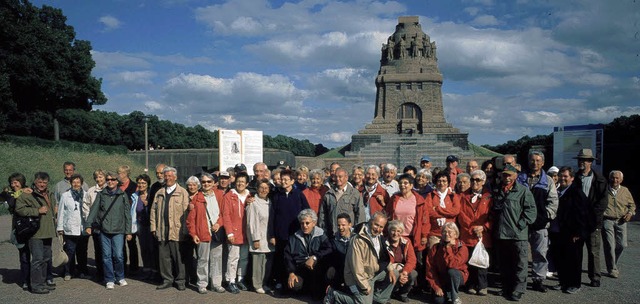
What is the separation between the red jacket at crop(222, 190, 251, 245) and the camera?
7.36 meters

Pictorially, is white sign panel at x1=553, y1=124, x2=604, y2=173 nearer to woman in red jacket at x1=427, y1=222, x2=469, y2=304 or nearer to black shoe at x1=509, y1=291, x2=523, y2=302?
black shoe at x1=509, y1=291, x2=523, y2=302

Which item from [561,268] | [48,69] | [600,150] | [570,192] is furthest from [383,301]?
[48,69]

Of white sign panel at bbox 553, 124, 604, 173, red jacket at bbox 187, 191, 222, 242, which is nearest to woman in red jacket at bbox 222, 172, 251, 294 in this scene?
red jacket at bbox 187, 191, 222, 242

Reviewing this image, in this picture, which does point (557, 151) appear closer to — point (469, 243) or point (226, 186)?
point (469, 243)

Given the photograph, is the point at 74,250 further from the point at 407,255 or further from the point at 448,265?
the point at 448,265

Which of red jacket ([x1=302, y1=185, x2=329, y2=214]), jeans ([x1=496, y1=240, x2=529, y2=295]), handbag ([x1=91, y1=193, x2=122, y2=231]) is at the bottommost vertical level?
jeans ([x1=496, y1=240, x2=529, y2=295])

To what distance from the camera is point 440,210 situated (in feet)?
23.4

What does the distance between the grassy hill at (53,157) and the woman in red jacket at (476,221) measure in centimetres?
1965

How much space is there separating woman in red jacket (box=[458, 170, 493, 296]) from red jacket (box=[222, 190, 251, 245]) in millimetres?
3341

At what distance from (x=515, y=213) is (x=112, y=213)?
623cm

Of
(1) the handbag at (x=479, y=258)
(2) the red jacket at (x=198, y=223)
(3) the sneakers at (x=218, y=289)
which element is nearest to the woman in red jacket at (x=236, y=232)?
(3) the sneakers at (x=218, y=289)

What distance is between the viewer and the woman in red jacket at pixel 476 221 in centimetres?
702

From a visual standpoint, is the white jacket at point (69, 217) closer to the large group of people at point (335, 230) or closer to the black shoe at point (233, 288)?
the large group of people at point (335, 230)

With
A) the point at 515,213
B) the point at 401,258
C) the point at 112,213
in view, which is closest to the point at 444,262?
the point at 401,258
